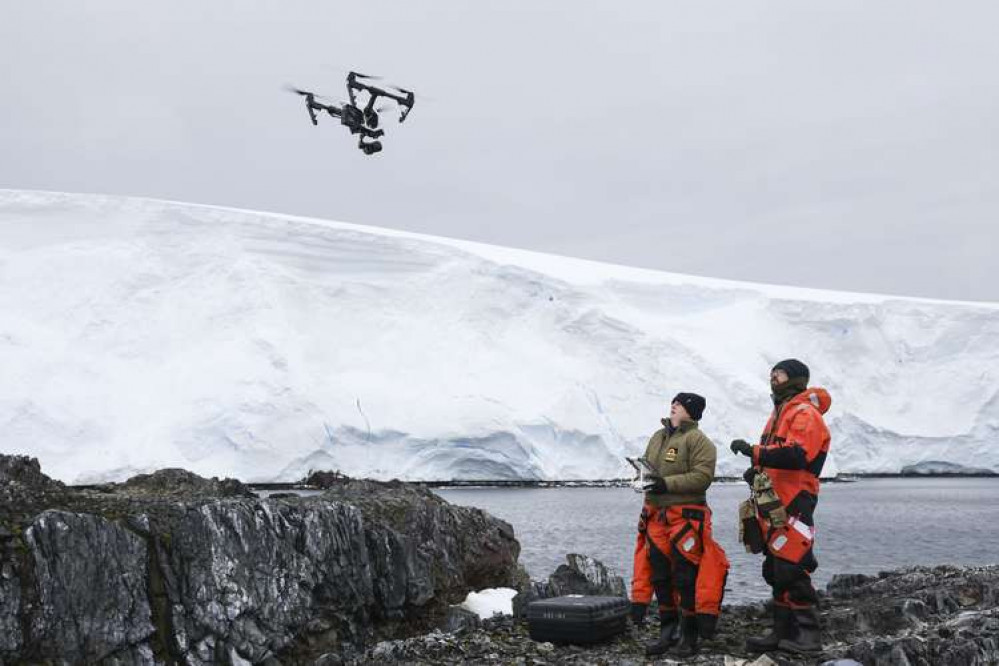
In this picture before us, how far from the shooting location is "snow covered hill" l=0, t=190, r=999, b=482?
38000 millimetres

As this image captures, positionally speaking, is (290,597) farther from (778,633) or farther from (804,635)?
(804,635)

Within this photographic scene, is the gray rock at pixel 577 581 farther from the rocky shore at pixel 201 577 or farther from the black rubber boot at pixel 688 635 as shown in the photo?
the black rubber boot at pixel 688 635

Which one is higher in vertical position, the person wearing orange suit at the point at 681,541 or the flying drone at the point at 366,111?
the flying drone at the point at 366,111

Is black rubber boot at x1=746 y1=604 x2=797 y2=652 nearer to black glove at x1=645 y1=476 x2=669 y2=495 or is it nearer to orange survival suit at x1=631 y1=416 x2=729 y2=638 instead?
orange survival suit at x1=631 y1=416 x2=729 y2=638

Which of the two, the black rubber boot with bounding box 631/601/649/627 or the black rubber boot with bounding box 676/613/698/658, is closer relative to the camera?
the black rubber boot with bounding box 676/613/698/658

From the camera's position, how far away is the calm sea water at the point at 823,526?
21.8m

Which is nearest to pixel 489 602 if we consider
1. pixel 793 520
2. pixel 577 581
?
pixel 577 581

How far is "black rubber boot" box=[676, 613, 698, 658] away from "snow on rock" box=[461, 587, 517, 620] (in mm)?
3963

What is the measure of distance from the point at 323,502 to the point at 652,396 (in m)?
38.2

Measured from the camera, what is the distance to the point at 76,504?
790cm

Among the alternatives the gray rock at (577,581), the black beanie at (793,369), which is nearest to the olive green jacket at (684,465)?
the black beanie at (793,369)

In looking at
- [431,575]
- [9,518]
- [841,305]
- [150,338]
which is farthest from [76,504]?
[841,305]

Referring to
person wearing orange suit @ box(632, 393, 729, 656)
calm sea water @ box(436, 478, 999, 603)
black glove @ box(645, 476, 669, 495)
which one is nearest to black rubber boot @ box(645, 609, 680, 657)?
person wearing orange suit @ box(632, 393, 729, 656)

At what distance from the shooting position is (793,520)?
6.09 metres
